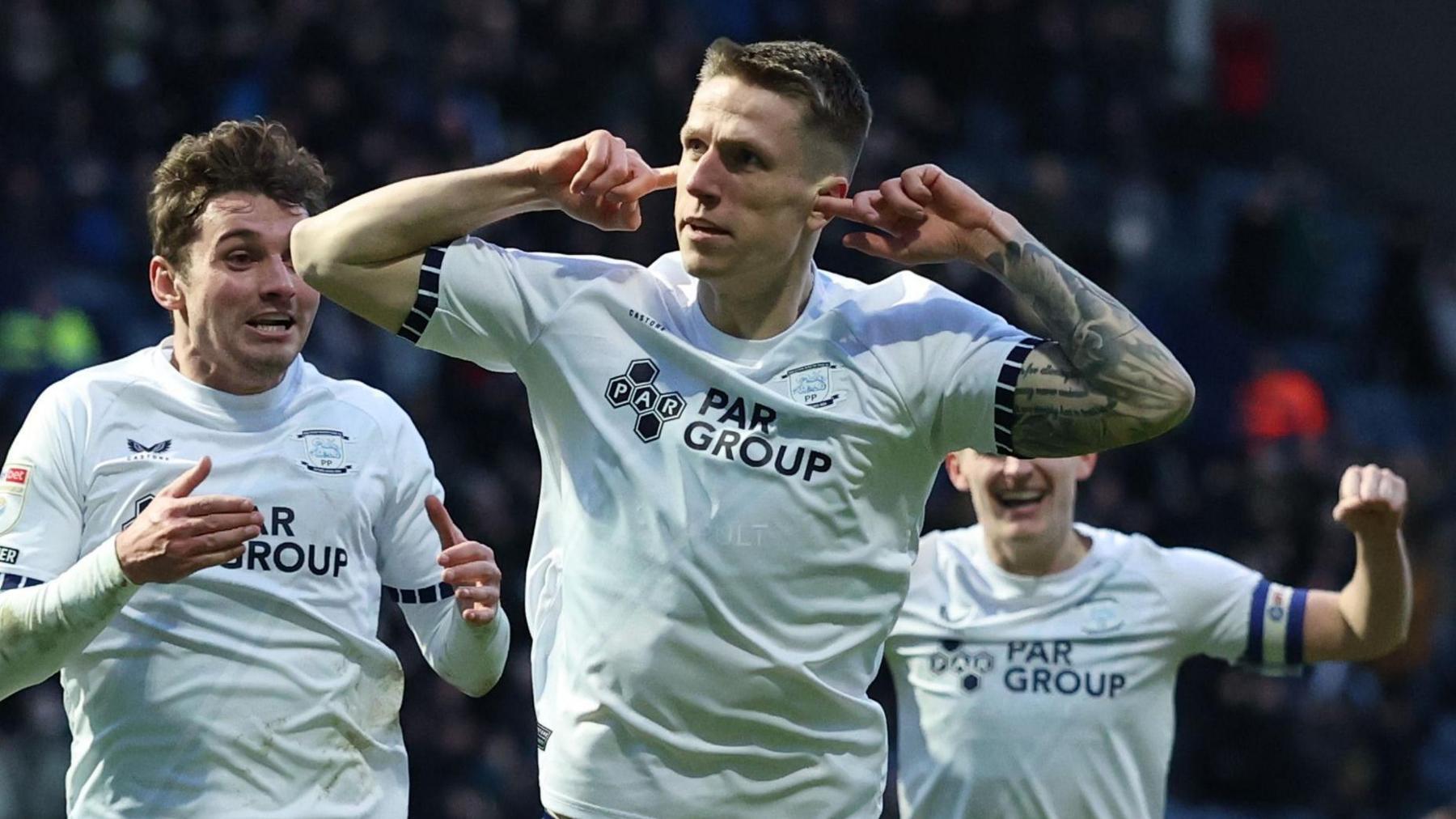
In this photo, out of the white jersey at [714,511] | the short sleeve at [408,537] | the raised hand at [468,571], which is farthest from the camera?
the short sleeve at [408,537]

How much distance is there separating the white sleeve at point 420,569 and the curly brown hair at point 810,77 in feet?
4.70

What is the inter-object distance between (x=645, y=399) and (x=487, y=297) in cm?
42

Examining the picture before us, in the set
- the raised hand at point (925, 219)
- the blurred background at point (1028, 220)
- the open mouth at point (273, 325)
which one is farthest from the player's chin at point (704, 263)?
the blurred background at point (1028, 220)

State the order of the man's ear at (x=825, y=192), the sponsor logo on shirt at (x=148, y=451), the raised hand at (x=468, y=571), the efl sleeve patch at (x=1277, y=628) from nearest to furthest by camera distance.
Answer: the man's ear at (x=825, y=192) → the raised hand at (x=468, y=571) → the sponsor logo on shirt at (x=148, y=451) → the efl sleeve patch at (x=1277, y=628)

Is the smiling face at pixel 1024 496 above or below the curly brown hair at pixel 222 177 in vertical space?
below

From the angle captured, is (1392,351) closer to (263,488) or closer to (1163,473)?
(1163,473)

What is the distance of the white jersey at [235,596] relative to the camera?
17.3 ft

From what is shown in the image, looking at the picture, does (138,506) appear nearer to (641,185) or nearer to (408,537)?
(408,537)

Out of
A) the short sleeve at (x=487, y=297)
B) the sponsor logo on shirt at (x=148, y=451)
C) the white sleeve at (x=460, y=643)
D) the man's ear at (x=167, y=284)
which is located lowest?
the white sleeve at (x=460, y=643)

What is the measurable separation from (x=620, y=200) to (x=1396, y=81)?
18.5m

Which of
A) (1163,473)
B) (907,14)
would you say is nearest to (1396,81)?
(907,14)

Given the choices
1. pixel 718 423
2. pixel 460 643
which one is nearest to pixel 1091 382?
pixel 718 423

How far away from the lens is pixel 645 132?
1492cm

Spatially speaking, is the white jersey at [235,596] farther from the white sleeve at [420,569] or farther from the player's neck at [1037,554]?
the player's neck at [1037,554]
